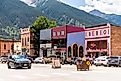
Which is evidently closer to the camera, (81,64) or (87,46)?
(81,64)

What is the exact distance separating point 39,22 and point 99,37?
25415 millimetres

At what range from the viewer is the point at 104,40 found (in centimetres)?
7869

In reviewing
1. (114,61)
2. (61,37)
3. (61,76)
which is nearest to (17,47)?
(61,37)

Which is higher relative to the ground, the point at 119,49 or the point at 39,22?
the point at 39,22

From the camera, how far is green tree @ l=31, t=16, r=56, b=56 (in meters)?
101

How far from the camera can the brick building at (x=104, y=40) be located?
7712cm

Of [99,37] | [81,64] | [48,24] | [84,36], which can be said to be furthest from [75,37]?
[81,64]

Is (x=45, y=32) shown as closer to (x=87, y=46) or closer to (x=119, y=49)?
(x=87, y=46)

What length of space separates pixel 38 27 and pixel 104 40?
27.7 metres

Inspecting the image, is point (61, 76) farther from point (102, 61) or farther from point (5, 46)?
point (5, 46)

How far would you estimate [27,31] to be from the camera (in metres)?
105

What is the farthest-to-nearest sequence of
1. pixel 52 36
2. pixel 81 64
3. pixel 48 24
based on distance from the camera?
pixel 48 24, pixel 52 36, pixel 81 64

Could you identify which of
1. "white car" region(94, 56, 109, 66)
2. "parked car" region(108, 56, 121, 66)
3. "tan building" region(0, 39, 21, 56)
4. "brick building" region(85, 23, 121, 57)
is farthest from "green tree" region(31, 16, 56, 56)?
"parked car" region(108, 56, 121, 66)

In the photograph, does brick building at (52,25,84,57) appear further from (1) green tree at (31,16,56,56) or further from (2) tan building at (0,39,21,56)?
(2) tan building at (0,39,21,56)
